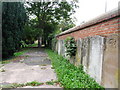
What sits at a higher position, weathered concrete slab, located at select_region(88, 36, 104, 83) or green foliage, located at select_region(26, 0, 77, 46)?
green foliage, located at select_region(26, 0, 77, 46)

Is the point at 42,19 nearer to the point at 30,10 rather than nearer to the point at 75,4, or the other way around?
the point at 30,10

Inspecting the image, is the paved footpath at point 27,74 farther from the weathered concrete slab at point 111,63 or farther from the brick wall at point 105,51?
the weathered concrete slab at point 111,63

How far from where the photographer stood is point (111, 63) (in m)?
2.20

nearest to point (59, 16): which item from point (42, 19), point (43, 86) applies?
point (42, 19)

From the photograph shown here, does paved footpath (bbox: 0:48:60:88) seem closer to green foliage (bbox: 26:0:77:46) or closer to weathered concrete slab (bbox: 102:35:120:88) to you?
weathered concrete slab (bbox: 102:35:120:88)

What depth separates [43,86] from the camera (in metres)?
2.95

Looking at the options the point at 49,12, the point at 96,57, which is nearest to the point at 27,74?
the point at 96,57

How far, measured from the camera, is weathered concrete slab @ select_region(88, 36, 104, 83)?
2615 millimetres

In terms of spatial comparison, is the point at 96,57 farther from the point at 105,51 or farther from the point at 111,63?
the point at 111,63

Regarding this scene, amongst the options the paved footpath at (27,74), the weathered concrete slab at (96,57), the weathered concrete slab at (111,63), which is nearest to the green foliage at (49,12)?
the paved footpath at (27,74)

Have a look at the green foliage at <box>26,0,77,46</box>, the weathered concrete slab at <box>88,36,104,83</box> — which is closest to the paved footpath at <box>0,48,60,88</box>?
the weathered concrete slab at <box>88,36,104,83</box>

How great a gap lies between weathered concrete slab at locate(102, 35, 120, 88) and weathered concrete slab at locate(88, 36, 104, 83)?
0.58ft

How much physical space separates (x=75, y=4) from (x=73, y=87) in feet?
59.9

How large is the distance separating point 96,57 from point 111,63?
25.3 inches
